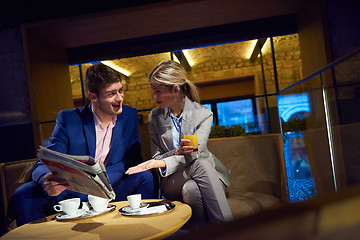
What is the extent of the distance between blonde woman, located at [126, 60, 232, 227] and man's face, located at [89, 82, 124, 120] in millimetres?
246

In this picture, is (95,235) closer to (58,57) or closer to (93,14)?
(93,14)

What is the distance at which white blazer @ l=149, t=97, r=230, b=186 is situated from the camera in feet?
6.75

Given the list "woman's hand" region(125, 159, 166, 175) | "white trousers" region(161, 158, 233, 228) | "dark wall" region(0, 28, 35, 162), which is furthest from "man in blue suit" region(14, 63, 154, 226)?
"dark wall" region(0, 28, 35, 162)

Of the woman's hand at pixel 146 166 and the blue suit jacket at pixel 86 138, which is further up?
the blue suit jacket at pixel 86 138

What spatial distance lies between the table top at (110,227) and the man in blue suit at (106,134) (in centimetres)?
49

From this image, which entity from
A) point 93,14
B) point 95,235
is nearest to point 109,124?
point 95,235

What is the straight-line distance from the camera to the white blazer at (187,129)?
2057mm

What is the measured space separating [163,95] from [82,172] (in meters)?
1.09

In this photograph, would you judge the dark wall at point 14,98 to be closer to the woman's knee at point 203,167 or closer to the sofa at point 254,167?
the sofa at point 254,167

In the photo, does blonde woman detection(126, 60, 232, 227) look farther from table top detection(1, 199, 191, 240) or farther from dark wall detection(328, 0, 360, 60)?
dark wall detection(328, 0, 360, 60)

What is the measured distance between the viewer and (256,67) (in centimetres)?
670

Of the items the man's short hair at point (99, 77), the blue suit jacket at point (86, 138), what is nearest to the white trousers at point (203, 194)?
the blue suit jacket at point (86, 138)

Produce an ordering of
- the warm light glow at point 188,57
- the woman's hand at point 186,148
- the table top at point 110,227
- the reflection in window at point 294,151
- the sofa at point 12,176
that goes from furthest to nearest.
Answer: the warm light glow at point 188,57 → the reflection in window at point 294,151 → the sofa at point 12,176 → the woman's hand at point 186,148 → the table top at point 110,227

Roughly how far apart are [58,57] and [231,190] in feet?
13.0
